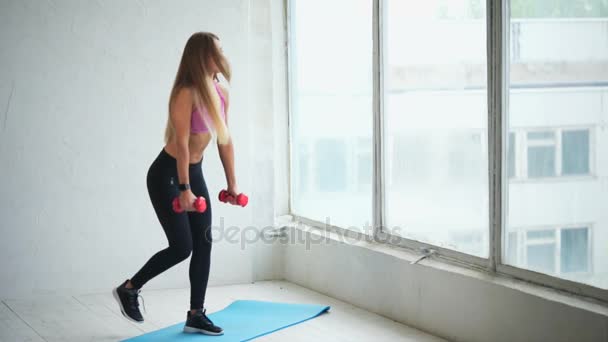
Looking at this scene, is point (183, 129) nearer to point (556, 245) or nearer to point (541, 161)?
point (541, 161)

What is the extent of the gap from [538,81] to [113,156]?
110 inches

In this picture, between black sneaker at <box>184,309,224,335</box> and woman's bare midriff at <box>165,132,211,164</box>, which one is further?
black sneaker at <box>184,309,224,335</box>

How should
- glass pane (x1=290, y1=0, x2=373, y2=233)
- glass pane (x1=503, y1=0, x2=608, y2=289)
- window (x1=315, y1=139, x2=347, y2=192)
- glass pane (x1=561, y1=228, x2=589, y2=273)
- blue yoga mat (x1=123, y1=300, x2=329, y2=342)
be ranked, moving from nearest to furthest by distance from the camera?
glass pane (x1=503, y1=0, x2=608, y2=289)
glass pane (x1=561, y1=228, x2=589, y2=273)
blue yoga mat (x1=123, y1=300, x2=329, y2=342)
glass pane (x1=290, y1=0, x2=373, y2=233)
window (x1=315, y1=139, x2=347, y2=192)

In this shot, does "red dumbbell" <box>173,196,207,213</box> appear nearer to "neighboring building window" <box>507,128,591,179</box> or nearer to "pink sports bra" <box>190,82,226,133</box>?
"pink sports bra" <box>190,82,226,133</box>

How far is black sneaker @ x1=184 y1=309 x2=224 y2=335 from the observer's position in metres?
4.17

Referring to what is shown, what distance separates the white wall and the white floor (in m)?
0.20

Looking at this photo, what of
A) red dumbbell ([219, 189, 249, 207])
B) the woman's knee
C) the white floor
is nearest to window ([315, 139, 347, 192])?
the white floor

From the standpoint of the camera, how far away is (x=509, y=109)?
373 centimetres

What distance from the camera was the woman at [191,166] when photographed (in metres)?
3.93

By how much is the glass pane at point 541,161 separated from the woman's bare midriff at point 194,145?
5.24ft

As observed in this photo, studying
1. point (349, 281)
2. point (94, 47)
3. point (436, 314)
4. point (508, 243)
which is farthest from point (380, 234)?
point (94, 47)

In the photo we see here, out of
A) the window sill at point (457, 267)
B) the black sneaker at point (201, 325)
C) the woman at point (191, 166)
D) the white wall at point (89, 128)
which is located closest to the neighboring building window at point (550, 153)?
the window sill at point (457, 267)

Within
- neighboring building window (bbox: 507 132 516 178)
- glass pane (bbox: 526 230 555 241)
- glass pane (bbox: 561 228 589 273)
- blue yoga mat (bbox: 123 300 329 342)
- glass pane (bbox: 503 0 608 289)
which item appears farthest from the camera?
blue yoga mat (bbox: 123 300 329 342)

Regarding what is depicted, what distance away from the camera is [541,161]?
3418mm
